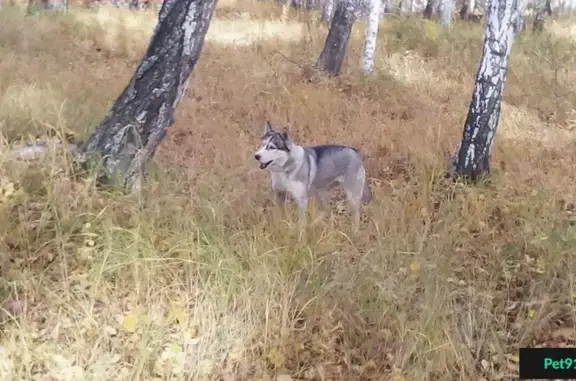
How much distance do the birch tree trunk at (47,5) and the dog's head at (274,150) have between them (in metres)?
11.0

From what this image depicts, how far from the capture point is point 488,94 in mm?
7102

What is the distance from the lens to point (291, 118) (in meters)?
8.96

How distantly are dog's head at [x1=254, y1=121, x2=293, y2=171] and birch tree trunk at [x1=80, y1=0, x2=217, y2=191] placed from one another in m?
0.92

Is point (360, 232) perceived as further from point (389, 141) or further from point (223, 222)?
point (389, 141)

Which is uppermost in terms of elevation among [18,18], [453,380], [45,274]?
[18,18]

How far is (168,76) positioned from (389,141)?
11.6 ft

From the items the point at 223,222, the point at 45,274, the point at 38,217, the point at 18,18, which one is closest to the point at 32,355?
the point at 45,274

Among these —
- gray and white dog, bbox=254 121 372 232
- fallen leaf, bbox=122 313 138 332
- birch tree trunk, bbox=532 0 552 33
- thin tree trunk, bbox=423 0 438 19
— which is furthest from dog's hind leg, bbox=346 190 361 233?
thin tree trunk, bbox=423 0 438 19

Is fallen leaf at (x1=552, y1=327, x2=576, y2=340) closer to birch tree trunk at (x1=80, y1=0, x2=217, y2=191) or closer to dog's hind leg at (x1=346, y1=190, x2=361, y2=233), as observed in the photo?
dog's hind leg at (x1=346, y1=190, x2=361, y2=233)

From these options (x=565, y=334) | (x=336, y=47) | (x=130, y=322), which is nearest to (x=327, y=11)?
(x=336, y=47)

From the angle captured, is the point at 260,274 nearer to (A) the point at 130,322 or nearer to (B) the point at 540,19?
(A) the point at 130,322

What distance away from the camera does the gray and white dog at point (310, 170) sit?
236 inches

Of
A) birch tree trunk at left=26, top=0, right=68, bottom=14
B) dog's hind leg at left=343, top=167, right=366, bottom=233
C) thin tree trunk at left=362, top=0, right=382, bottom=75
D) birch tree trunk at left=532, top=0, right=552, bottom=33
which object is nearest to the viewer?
dog's hind leg at left=343, top=167, right=366, bottom=233

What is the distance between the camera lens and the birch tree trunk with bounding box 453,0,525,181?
7027 millimetres
